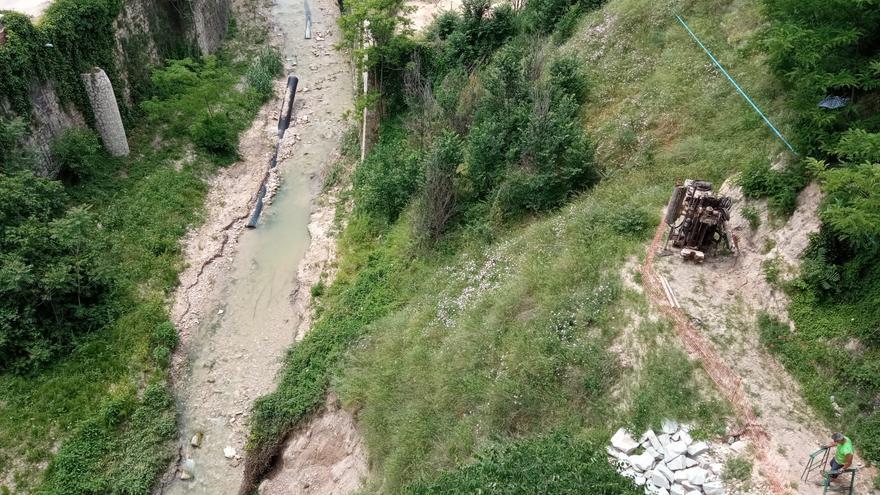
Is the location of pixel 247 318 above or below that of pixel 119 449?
above

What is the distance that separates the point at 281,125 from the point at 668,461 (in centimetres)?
2576

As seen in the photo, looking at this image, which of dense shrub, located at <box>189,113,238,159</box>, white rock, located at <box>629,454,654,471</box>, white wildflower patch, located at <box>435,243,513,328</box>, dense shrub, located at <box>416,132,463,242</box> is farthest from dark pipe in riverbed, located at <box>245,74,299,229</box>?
white rock, located at <box>629,454,654,471</box>

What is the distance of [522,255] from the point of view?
1686cm

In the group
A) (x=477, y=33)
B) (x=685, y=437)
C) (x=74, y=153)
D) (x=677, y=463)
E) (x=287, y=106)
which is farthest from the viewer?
(x=287, y=106)

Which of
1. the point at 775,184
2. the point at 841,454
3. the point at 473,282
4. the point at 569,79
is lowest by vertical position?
the point at 473,282

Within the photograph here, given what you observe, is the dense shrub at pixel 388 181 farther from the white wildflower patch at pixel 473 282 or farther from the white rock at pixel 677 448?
the white rock at pixel 677 448

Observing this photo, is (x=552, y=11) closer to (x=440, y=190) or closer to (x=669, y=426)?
(x=440, y=190)

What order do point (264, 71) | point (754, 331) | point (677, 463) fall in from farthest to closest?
point (264, 71) < point (754, 331) < point (677, 463)

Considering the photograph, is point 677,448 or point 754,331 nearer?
point 677,448

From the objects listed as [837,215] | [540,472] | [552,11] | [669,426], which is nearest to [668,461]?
[669,426]

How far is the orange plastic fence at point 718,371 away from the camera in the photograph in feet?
34.2

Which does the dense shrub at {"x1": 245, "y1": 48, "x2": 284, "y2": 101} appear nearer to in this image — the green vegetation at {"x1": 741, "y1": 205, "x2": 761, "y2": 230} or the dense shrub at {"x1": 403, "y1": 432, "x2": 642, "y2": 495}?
the green vegetation at {"x1": 741, "y1": 205, "x2": 761, "y2": 230}

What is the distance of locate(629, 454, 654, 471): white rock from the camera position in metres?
10.6

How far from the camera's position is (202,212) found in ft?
83.1
